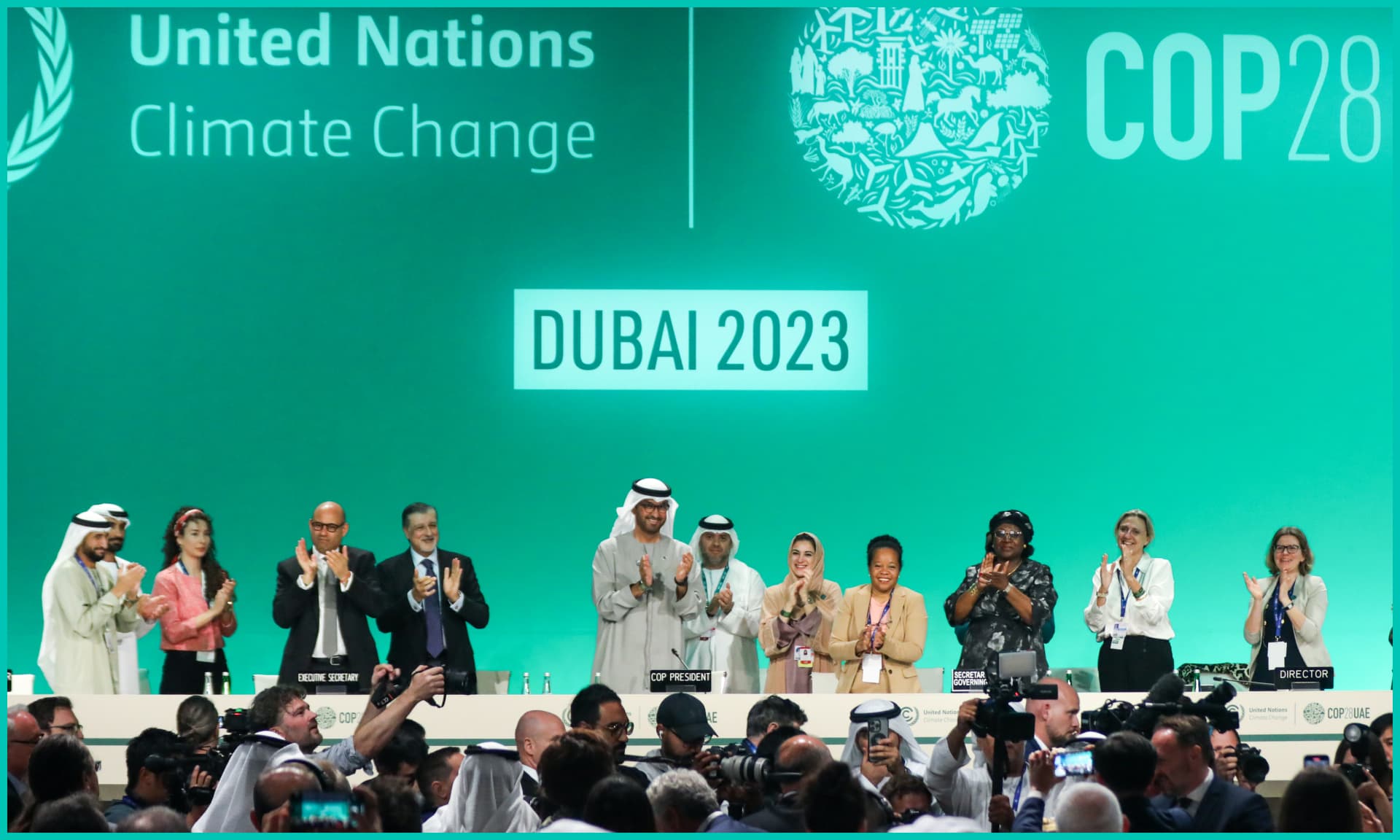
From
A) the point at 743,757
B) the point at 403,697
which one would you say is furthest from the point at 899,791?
the point at 403,697

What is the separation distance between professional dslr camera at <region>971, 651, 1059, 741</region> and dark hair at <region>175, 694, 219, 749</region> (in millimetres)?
2529

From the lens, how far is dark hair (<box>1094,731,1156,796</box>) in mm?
3754

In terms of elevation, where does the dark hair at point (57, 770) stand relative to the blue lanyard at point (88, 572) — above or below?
below

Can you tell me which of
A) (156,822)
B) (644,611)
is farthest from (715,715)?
(156,822)

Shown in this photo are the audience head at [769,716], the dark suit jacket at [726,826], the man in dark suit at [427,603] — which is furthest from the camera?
the man in dark suit at [427,603]

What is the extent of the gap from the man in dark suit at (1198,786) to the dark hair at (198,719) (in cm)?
302

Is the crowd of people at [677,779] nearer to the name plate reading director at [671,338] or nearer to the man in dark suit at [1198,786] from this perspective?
the man in dark suit at [1198,786]

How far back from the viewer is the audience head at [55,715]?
5.46 metres

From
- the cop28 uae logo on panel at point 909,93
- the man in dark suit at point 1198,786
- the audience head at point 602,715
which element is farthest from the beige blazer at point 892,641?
the cop28 uae logo on panel at point 909,93

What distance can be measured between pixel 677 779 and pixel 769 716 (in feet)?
5.84

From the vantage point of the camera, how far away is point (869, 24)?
926 cm

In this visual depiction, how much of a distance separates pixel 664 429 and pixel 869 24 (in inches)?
97.5

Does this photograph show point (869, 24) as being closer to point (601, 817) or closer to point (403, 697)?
point (403, 697)

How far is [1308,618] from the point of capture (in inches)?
298
